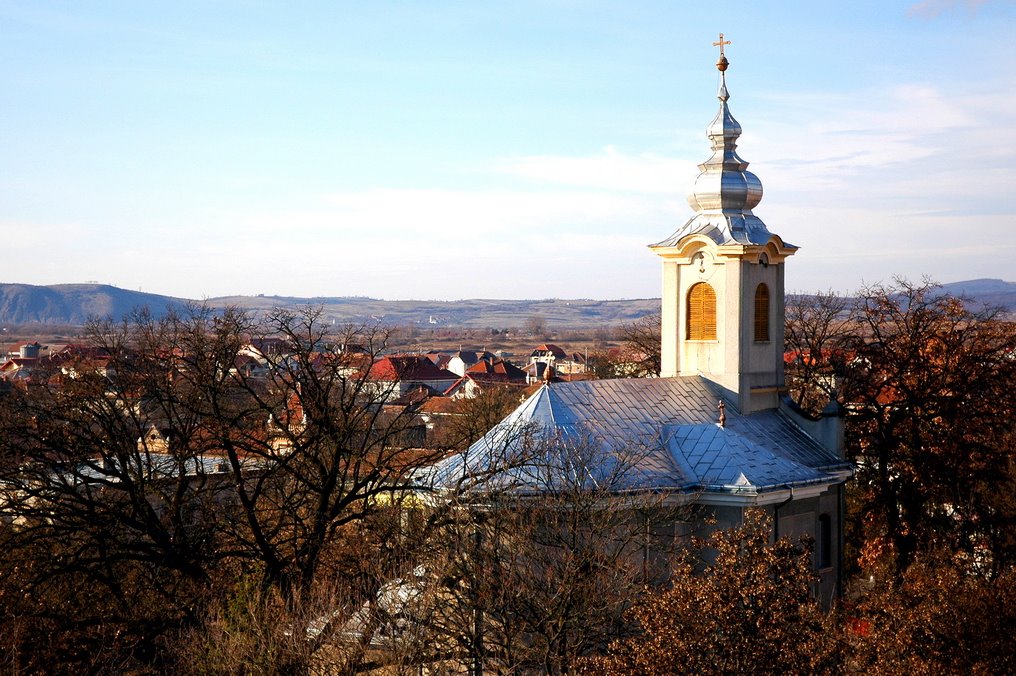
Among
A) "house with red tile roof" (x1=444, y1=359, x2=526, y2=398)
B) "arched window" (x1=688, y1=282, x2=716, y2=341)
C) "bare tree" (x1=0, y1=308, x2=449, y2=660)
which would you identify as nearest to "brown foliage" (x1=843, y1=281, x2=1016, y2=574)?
"arched window" (x1=688, y1=282, x2=716, y2=341)

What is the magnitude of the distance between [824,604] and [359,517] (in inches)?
447

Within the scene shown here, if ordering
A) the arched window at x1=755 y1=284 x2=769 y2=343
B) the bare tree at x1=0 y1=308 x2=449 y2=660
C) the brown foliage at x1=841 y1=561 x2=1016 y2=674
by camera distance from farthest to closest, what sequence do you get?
the arched window at x1=755 y1=284 x2=769 y2=343, the bare tree at x1=0 y1=308 x2=449 y2=660, the brown foliage at x1=841 y1=561 x2=1016 y2=674

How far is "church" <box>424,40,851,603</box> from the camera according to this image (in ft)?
82.7

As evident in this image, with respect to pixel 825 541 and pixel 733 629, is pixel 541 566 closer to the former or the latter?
pixel 733 629

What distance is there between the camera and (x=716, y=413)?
1134 inches

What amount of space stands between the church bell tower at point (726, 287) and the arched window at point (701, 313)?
0.02 meters

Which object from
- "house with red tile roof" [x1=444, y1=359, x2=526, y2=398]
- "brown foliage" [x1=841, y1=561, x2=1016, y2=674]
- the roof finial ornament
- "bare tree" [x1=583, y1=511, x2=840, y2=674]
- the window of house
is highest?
the roof finial ornament

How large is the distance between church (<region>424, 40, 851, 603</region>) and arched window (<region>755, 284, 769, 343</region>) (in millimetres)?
40

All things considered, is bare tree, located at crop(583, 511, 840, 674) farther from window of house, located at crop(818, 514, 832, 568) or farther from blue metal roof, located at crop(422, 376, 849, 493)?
window of house, located at crop(818, 514, 832, 568)

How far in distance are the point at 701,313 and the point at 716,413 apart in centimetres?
276

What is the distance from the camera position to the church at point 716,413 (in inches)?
992

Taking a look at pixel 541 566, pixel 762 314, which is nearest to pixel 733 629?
pixel 541 566

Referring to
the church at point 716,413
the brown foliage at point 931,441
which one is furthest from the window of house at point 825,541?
the brown foliage at point 931,441

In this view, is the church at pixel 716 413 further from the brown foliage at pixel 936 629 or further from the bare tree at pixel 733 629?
the bare tree at pixel 733 629
